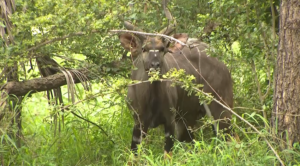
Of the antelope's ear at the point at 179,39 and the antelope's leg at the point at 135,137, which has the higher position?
the antelope's ear at the point at 179,39

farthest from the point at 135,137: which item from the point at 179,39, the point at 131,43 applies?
the point at 179,39

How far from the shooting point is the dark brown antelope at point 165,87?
6785 mm

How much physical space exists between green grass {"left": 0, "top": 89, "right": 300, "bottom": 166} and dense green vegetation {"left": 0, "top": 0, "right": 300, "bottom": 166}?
0.04 ft

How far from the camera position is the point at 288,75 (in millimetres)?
5301

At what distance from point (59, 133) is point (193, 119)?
2085 millimetres

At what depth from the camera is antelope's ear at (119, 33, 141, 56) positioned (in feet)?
22.3

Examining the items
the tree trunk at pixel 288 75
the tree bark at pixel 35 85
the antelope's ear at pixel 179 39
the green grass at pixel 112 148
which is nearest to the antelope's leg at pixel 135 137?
the green grass at pixel 112 148

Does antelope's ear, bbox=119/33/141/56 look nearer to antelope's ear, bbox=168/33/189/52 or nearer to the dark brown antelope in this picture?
the dark brown antelope

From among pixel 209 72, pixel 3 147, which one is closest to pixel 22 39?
pixel 3 147

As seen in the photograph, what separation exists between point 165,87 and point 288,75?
210 centimetres

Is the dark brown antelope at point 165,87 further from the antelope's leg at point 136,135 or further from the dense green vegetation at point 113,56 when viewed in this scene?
the dense green vegetation at point 113,56

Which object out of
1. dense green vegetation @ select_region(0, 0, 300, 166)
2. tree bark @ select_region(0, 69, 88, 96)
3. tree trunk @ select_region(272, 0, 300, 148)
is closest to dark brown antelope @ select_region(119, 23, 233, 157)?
dense green vegetation @ select_region(0, 0, 300, 166)

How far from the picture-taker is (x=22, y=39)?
19.8 ft

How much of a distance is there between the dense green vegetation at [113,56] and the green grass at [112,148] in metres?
0.01
